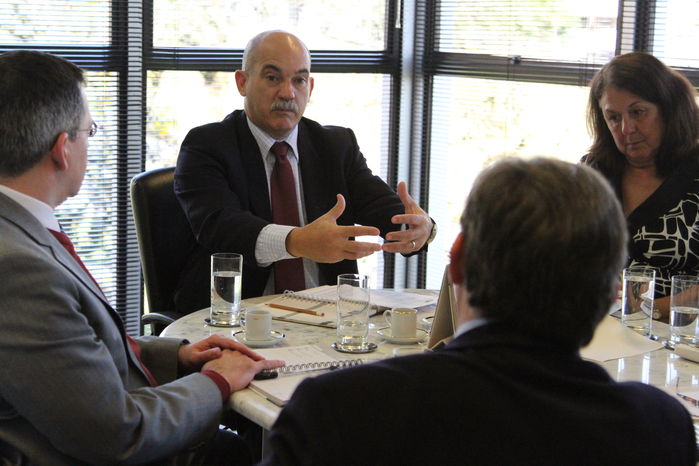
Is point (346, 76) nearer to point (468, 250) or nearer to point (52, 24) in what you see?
point (52, 24)

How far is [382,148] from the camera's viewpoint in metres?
4.39

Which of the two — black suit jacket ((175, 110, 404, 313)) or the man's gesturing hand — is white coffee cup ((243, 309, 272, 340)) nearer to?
the man's gesturing hand

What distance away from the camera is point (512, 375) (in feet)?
3.27

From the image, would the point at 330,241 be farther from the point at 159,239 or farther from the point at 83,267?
the point at 83,267

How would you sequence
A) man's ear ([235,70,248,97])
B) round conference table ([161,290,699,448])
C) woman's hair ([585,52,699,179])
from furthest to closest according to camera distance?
man's ear ([235,70,248,97]) < woman's hair ([585,52,699,179]) < round conference table ([161,290,699,448])

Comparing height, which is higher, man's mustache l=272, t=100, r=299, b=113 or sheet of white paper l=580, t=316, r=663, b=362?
man's mustache l=272, t=100, r=299, b=113

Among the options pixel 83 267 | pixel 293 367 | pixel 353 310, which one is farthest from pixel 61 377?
pixel 353 310

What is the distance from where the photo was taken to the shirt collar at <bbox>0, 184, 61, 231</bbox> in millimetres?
1551

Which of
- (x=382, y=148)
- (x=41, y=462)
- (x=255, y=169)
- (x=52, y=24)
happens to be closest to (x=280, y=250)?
(x=255, y=169)

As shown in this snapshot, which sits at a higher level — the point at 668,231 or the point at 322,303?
the point at 668,231

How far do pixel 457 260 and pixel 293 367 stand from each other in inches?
31.8

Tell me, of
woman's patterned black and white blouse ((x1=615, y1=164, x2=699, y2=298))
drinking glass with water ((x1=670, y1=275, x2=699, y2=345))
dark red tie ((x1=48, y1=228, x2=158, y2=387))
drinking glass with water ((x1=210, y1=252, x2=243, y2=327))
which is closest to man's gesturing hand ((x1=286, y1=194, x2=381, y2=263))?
drinking glass with water ((x1=210, y1=252, x2=243, y2=327))

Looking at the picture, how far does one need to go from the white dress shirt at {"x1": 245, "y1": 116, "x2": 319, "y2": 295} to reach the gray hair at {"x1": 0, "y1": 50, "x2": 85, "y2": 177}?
36.6 inches

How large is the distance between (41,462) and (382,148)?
10.2 feet
